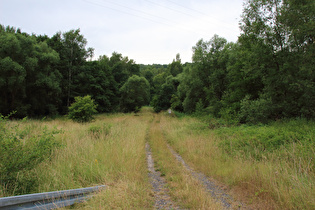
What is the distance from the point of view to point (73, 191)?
359cm

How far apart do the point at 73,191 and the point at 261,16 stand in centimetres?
1669

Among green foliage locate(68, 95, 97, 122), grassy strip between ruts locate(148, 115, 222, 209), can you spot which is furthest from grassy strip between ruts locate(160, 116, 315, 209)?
Result: green foliage locate(68, 95, 97, 122)

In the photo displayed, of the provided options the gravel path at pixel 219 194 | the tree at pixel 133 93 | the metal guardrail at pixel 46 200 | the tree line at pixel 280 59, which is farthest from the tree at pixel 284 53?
the tree at pixel 133 93

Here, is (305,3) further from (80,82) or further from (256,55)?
(80,82)

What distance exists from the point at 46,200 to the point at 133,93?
141 feet

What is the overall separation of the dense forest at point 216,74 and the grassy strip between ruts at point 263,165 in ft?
17.6

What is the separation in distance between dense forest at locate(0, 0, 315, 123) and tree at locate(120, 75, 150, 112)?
0.28 m

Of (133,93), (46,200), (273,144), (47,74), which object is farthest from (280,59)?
(133,93)

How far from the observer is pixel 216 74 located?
967 inches

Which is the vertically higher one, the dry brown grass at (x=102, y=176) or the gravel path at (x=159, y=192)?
the dry brown grass at (x=102, y=176)

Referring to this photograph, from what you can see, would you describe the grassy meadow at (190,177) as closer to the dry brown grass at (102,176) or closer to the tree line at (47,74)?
the dry brown grass at (102,176)

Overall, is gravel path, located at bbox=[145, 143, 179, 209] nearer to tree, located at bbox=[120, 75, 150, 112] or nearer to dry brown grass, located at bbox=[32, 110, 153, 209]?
dry brown grass, located at bbox=[32, 110, 153, 209]

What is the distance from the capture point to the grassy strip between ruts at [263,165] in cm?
378

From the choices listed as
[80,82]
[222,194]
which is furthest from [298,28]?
[80,82]
